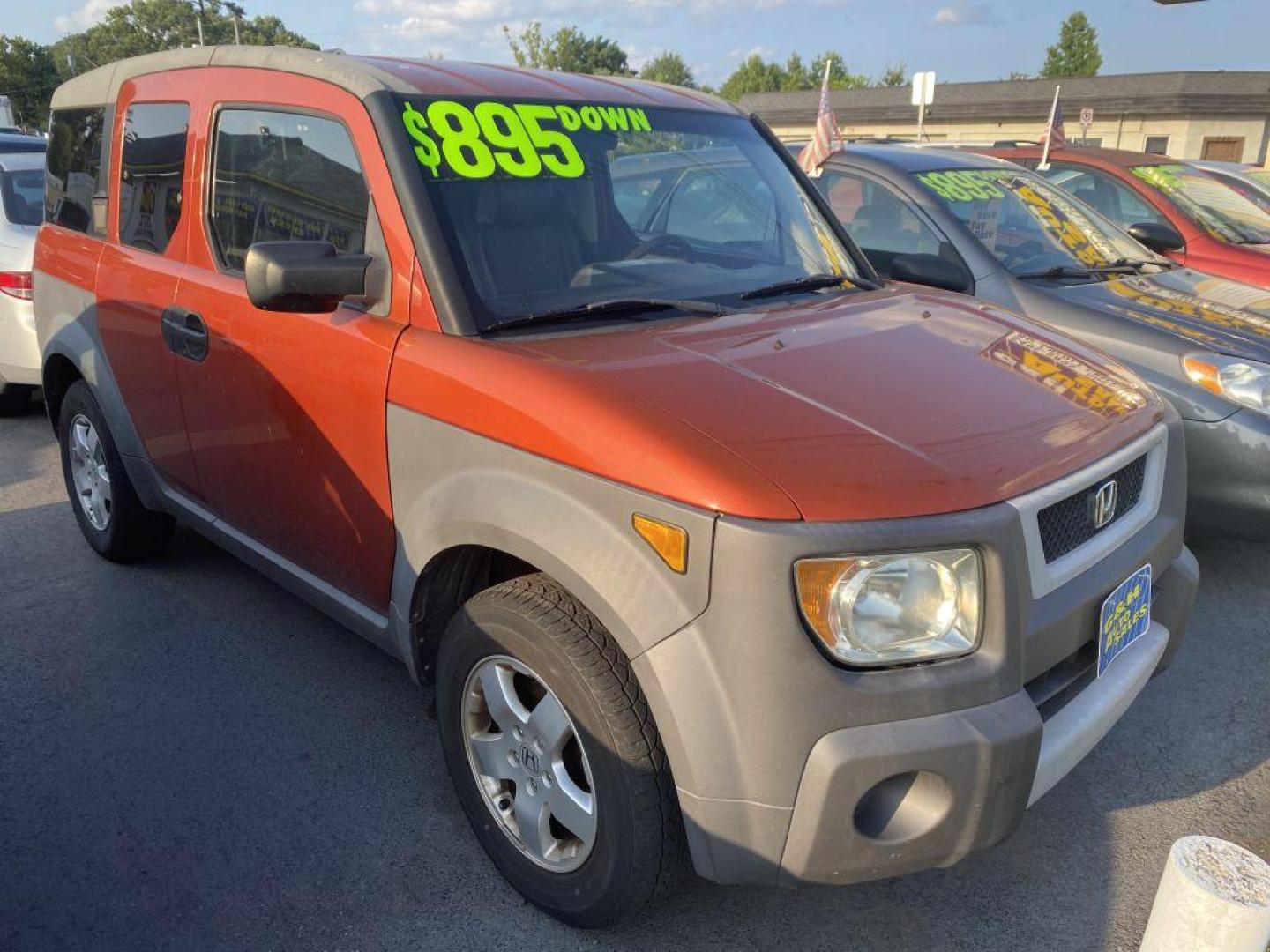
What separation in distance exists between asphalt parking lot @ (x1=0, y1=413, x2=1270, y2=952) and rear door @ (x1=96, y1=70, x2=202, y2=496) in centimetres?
72

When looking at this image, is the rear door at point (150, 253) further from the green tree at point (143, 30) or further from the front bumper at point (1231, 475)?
the green tree at point (143, 30)

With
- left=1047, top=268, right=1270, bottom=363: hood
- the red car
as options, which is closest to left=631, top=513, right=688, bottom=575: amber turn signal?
left=1047, top=268, right=1270, bottom=363: hood

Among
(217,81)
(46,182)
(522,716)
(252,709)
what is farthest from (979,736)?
(46,182)

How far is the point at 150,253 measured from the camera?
3625mm

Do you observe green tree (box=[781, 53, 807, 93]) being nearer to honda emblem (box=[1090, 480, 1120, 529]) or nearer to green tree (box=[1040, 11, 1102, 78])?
green tree (box=[1040, 11, 1102, 78])

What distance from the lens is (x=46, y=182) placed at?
15.2 feet

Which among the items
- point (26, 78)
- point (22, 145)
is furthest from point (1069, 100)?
point (26, 78)

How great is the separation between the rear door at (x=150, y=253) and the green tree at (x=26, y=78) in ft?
196

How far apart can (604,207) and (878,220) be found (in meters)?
2.87

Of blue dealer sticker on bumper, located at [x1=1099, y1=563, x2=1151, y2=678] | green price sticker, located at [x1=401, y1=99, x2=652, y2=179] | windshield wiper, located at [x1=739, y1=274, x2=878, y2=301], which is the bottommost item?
blue dealer sticker on bumper, located at [x1=1099, y1=563, x2=1151, y2=678]

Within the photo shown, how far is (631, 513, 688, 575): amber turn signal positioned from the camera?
6.30 feet

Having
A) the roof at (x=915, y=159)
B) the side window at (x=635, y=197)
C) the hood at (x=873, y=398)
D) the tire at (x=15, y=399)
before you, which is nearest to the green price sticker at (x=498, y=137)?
the side window at (x=635, y=197)

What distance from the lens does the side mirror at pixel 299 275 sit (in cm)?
250

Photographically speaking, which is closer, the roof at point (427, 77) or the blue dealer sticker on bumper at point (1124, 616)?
the blue dealer sticker on bumper at point (1124, 616)
